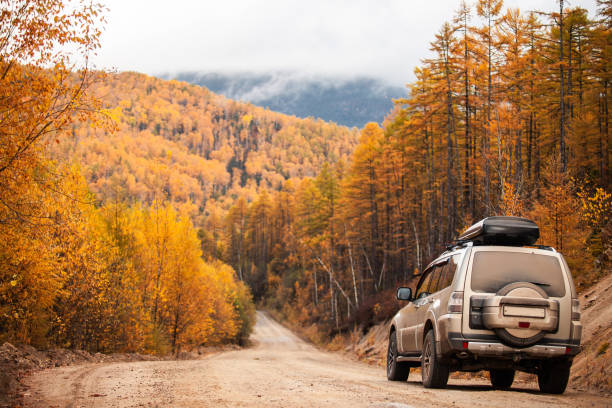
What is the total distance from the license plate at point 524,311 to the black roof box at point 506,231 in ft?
3.92

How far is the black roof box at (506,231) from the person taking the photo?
8086 mm

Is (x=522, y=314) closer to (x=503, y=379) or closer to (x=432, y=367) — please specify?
(x=432, y=367)

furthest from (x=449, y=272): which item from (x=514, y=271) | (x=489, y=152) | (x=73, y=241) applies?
(x=489, y=152)

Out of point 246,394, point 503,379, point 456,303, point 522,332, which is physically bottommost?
point 503,379

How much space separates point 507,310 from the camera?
744cm

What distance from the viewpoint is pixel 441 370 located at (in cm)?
834

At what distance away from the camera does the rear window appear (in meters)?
7.62

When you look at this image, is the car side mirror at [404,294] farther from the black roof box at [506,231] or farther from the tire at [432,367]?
the black roof box at [506,231]

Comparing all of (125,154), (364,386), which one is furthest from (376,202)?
(125,154)

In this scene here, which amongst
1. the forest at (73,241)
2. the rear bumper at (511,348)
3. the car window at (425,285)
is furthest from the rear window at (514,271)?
the forest at (73,241)

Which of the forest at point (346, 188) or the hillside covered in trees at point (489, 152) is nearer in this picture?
the forest at point (346, 188)

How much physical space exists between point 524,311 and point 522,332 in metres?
0.31

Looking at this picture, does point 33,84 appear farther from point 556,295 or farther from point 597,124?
point 597,124

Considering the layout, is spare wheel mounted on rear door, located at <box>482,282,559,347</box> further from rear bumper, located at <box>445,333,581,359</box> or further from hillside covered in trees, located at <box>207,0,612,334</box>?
hillside covered in trees, located at <box>207,0,612,334</box>
